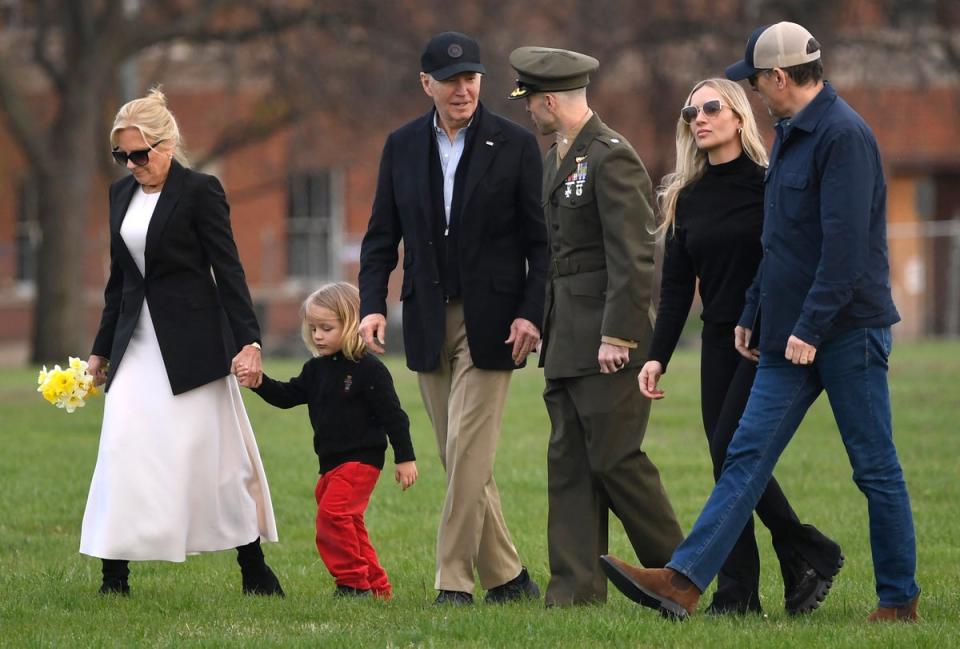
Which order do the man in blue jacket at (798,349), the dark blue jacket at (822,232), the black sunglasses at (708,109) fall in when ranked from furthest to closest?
1. the black sunglasses at (708,109)
2. the man in blue jacket at (798,349)
3. the dark blue jacket at (822,232)

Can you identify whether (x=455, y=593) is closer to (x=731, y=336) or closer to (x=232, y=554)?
(x=731, y=336)

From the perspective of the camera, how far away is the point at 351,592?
24.4 feet

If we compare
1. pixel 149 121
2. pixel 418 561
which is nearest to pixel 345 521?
pixel 418 561

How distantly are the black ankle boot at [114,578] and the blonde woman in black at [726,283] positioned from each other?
2.41m

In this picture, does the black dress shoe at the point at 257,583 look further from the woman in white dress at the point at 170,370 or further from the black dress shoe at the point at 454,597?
the black dress shoe at the point at 454,597

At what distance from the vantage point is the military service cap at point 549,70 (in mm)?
6844

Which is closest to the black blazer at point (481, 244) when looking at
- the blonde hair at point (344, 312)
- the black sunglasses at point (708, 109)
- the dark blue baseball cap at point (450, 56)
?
the blonde hair at point (344, 312)

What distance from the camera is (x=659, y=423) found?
1542 cm

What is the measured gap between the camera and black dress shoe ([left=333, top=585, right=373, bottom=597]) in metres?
7.40

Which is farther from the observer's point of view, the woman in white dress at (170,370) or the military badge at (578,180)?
the woman in white dress at (170,370)

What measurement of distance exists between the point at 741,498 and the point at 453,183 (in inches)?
72.8

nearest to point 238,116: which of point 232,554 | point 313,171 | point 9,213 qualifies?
point 313,171

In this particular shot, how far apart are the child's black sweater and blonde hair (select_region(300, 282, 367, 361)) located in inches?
2.3

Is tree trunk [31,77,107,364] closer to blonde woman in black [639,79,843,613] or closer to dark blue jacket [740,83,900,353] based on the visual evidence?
blonde woman in black [639,79,843,613]
